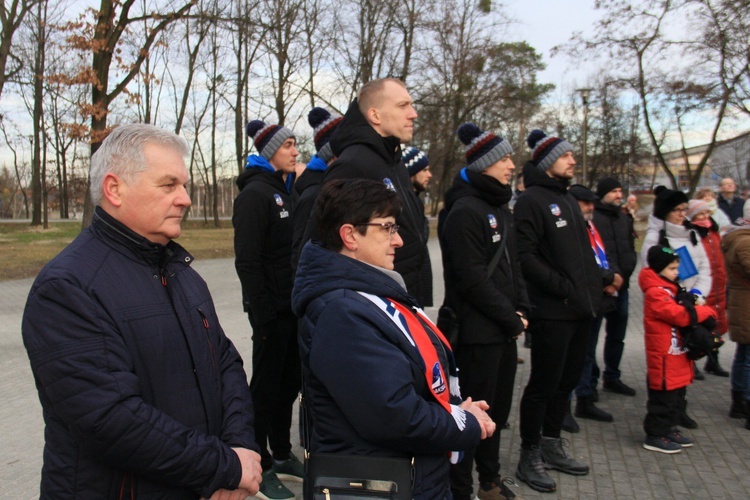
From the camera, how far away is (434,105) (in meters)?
27.1

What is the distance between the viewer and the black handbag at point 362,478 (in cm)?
207

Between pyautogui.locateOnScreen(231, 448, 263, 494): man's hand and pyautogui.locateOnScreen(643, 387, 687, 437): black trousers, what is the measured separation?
3556mm

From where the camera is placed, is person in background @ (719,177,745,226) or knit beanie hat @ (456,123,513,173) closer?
knit beanie hat @ (456,123,513,173)

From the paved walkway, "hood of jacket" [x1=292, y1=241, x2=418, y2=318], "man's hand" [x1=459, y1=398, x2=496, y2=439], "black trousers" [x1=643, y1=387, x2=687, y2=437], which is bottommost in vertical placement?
the paved walkway

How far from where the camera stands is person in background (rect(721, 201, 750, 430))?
17.3ft

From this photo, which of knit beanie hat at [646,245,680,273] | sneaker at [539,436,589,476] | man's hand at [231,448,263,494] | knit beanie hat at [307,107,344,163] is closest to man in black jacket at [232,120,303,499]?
knit beanie hat at [307,107,344,163]

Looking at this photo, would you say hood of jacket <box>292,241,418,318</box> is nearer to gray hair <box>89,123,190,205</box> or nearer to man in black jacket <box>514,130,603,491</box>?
gray hair <box>89,123,190,205</box>

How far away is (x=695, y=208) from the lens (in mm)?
5750

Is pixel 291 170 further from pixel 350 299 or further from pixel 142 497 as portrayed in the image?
pixel 142 497

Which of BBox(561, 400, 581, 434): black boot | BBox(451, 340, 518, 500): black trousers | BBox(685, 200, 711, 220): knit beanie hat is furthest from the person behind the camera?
BBox(685, 200, 711, 220): knit beanie hat

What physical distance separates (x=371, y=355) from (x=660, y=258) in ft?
11.5

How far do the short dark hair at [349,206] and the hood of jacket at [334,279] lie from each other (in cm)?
10

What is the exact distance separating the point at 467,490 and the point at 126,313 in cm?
238

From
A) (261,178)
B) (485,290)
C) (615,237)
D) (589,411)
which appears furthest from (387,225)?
(615,237)
